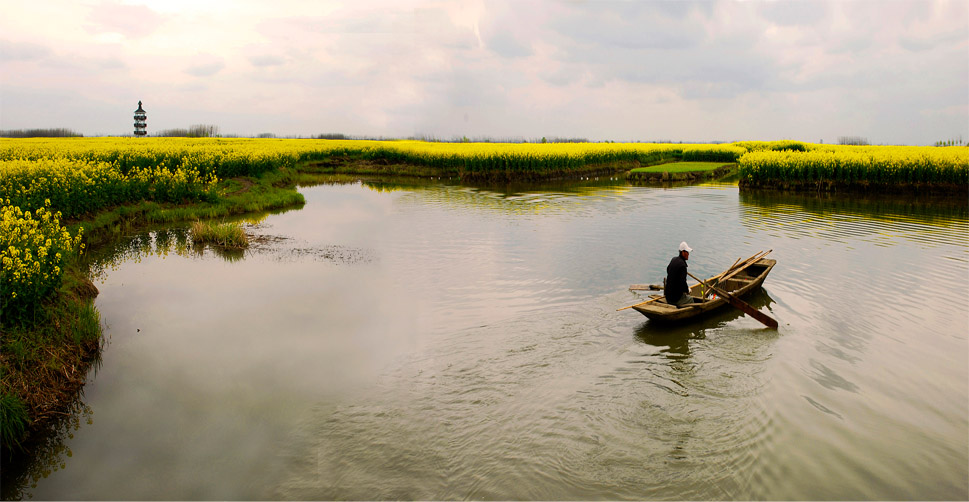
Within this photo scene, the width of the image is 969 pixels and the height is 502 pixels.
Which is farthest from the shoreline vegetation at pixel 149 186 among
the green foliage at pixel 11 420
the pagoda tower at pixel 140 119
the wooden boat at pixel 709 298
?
the pagoda tower at pixel 140 119

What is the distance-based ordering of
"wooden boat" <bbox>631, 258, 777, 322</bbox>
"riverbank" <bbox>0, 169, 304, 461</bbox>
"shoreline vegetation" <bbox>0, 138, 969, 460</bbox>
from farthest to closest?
"wooden boat" <bbox>631, 258, 777, 322</bbox> < "shoreline vegetation" <bbox>0, 138, 969, 460</bbox> < "riverbank" <bbox>0, 169, 304, 461</bbox>

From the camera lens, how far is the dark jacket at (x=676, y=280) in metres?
10.6

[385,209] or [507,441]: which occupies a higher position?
[385,209]

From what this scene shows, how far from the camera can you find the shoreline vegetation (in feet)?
26.9

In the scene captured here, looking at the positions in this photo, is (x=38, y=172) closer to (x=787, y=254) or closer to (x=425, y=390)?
(x=425, y=390)

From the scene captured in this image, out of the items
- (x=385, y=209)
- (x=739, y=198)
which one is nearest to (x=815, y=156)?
(x=739, y=198)

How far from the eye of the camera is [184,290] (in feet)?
43.4

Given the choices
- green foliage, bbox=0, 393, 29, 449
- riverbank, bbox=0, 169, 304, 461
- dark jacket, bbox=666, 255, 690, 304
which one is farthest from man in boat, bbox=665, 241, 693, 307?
green foliage, bbox=0, 393, 29, 449

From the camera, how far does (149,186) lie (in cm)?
2334

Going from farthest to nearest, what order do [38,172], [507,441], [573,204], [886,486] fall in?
[573,204]
[38,172]
[507,441]
[886,486]

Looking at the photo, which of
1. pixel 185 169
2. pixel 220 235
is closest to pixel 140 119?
pixel 185 169

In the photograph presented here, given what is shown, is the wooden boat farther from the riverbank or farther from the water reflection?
the riverbank

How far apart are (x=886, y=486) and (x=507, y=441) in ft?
13.2

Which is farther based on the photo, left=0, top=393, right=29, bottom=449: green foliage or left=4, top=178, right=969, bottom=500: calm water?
left=0, top=393, right=29, bottom=449: green foliage
